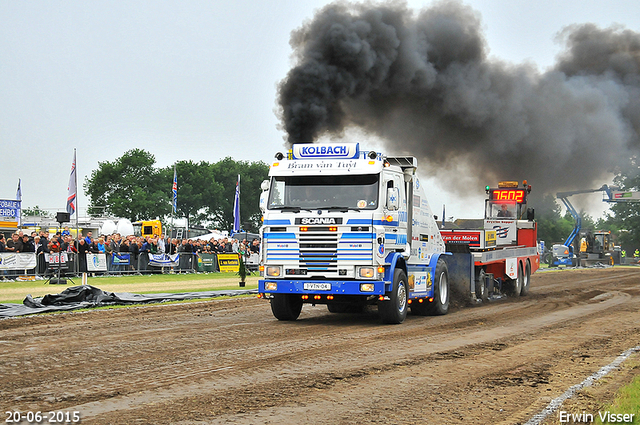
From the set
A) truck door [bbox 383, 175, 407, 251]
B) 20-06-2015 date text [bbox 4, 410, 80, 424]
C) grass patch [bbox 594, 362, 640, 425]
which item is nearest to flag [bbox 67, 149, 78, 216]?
truck door [bbox 383, 175, 407, 251]

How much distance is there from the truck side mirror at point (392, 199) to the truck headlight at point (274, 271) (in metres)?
2.38

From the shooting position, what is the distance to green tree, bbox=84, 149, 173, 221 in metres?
90.5

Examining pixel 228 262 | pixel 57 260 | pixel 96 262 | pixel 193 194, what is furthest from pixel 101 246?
pixel 193 194

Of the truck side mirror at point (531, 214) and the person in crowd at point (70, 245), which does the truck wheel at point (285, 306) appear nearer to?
the truck side mirror at point (531, 214)

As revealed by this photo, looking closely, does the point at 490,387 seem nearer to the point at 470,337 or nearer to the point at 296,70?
the point at 470,337

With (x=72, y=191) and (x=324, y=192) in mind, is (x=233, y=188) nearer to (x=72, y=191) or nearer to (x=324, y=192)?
(x=72, y=191)

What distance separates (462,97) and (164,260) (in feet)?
48.2

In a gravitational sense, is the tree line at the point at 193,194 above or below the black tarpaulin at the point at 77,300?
above

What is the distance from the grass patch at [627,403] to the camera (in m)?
5.83

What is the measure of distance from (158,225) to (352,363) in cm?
4667

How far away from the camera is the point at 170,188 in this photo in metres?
97.9

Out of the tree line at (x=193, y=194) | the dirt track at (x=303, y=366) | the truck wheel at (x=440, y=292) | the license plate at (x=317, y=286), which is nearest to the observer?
the dirt track at (x=303, y=366)

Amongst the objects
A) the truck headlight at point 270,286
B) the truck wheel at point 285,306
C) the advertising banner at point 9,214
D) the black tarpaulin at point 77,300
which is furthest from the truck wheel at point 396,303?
the advertising banner at point 9,214

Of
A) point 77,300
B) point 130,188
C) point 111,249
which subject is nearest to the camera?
point 77,300
